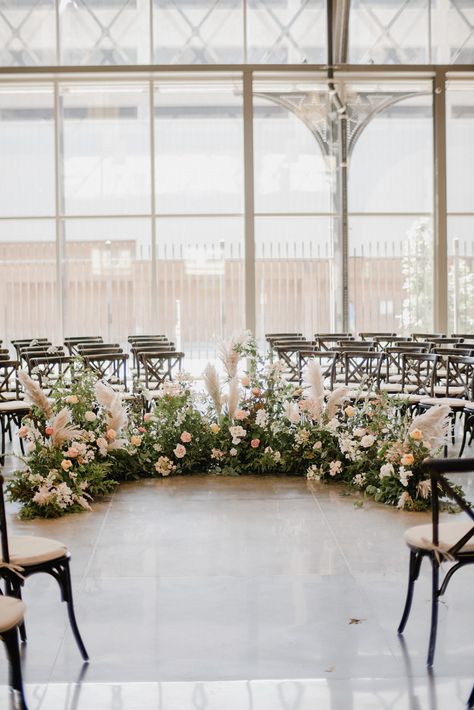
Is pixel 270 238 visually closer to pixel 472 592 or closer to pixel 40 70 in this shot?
pixel 40 70

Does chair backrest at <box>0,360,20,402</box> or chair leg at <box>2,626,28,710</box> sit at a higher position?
chair backrest at <box>0,360,20,402</box>

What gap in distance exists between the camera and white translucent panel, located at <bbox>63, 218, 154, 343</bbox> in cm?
1391

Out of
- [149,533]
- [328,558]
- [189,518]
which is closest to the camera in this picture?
[328,558]

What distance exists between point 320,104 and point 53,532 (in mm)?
10282

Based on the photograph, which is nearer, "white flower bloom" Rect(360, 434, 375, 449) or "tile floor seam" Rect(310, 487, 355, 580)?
"tile floor seam" Rect(310, 487, 355, 580)

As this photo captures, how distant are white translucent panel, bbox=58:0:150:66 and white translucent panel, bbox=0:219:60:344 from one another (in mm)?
2546

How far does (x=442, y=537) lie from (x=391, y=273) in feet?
36.4

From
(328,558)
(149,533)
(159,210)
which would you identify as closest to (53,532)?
(149,533)

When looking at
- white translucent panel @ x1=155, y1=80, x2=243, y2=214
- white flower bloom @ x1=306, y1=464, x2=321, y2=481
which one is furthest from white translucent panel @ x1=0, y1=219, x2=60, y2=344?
white flower bloom @ x1=306, y1=464, x2=321, y2=481

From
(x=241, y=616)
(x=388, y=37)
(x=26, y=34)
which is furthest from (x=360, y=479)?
(x=26, y=34)

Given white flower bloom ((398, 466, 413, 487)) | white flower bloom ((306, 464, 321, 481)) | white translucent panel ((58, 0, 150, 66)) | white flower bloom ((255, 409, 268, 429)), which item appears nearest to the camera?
white flower bloom ((398, 466, 413, 487))

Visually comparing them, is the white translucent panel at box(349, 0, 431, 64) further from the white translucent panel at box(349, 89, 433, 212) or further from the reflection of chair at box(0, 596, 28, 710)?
the reflection of chair at box(0, 596, 28, 710)

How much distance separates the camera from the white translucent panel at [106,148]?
13883mm

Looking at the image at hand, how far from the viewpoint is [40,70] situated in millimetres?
13750
